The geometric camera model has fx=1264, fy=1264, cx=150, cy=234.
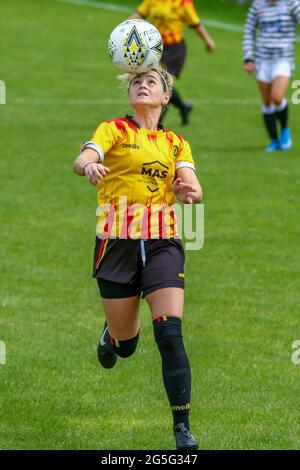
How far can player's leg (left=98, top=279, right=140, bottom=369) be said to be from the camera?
7.82 metres

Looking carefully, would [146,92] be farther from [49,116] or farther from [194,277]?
[49,116]

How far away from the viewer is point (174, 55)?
19.6 meters

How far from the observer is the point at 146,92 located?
7.80m

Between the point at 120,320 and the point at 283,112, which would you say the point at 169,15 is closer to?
the point at 283,112

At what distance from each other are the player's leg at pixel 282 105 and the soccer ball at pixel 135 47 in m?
9.77

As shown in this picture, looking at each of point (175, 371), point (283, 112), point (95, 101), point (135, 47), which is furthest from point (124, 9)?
point (175, 371)

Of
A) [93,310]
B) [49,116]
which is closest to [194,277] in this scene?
[93,310]

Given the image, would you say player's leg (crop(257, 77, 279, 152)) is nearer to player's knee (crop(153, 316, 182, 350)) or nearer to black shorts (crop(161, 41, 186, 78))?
black shorts (crop(161, 41, 186, 78))

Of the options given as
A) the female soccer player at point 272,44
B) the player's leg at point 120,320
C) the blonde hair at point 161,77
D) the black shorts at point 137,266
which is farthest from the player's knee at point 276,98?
the black shorts at point 137,266

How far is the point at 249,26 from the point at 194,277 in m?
6.93

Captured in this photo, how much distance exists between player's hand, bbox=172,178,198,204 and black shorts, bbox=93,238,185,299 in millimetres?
385

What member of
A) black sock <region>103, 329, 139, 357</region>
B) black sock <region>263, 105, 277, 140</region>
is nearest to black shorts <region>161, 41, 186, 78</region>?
black sock <region>263, 105, 277, 140</region>

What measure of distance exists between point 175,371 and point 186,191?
1.05m

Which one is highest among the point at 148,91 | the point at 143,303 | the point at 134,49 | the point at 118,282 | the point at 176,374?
the point at 134,49
